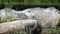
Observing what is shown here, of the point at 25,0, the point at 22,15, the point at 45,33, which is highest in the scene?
the point at 25,0

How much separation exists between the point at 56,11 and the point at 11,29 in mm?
647

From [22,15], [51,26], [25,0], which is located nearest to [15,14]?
[22,15]

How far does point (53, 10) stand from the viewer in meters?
2.12

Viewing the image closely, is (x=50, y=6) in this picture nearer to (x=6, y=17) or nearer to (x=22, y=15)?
(x=22, y=15)

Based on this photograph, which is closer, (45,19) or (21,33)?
(21,33)

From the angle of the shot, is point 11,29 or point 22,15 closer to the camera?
point 11,29

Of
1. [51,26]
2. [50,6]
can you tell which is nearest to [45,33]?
[51,26]

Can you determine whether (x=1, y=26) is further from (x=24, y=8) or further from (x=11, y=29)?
(x=24, y=8)

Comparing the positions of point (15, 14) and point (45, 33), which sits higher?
point (15, 14)

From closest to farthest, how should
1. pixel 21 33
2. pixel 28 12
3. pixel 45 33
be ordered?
pixel 21 33
pixel 45 33
pixel 28 12

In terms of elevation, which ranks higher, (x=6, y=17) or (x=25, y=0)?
(x=25, y=0)

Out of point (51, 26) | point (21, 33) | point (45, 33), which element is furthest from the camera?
point (51, 26)

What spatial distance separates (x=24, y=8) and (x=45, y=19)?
0.33m

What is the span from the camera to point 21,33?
161 centimetres
